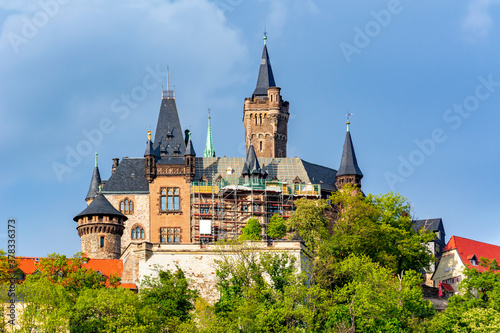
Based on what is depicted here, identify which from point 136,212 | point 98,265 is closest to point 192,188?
point 136,212

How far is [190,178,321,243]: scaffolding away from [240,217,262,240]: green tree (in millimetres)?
2050

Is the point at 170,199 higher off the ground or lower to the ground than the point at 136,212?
higher

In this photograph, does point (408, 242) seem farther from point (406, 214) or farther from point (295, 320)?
point (295, 320)

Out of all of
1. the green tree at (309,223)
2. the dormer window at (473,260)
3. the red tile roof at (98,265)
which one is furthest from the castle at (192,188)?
the dormer window at (473,260)

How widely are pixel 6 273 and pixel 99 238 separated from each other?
13.6 m

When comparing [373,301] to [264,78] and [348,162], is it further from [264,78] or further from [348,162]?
[264,78]

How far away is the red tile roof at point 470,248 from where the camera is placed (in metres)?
106

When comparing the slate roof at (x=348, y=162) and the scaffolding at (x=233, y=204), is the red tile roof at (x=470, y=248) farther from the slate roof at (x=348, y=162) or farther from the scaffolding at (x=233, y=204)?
the scaffolding at (x=233, y=204)

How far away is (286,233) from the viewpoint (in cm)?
10119

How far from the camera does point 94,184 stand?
108750 millimetres

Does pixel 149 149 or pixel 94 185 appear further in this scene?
pixel 94 185

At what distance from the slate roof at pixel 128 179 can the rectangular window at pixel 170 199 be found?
157 centimetres

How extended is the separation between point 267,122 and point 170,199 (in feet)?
63.8

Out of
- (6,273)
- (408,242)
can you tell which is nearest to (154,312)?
(6,273)
